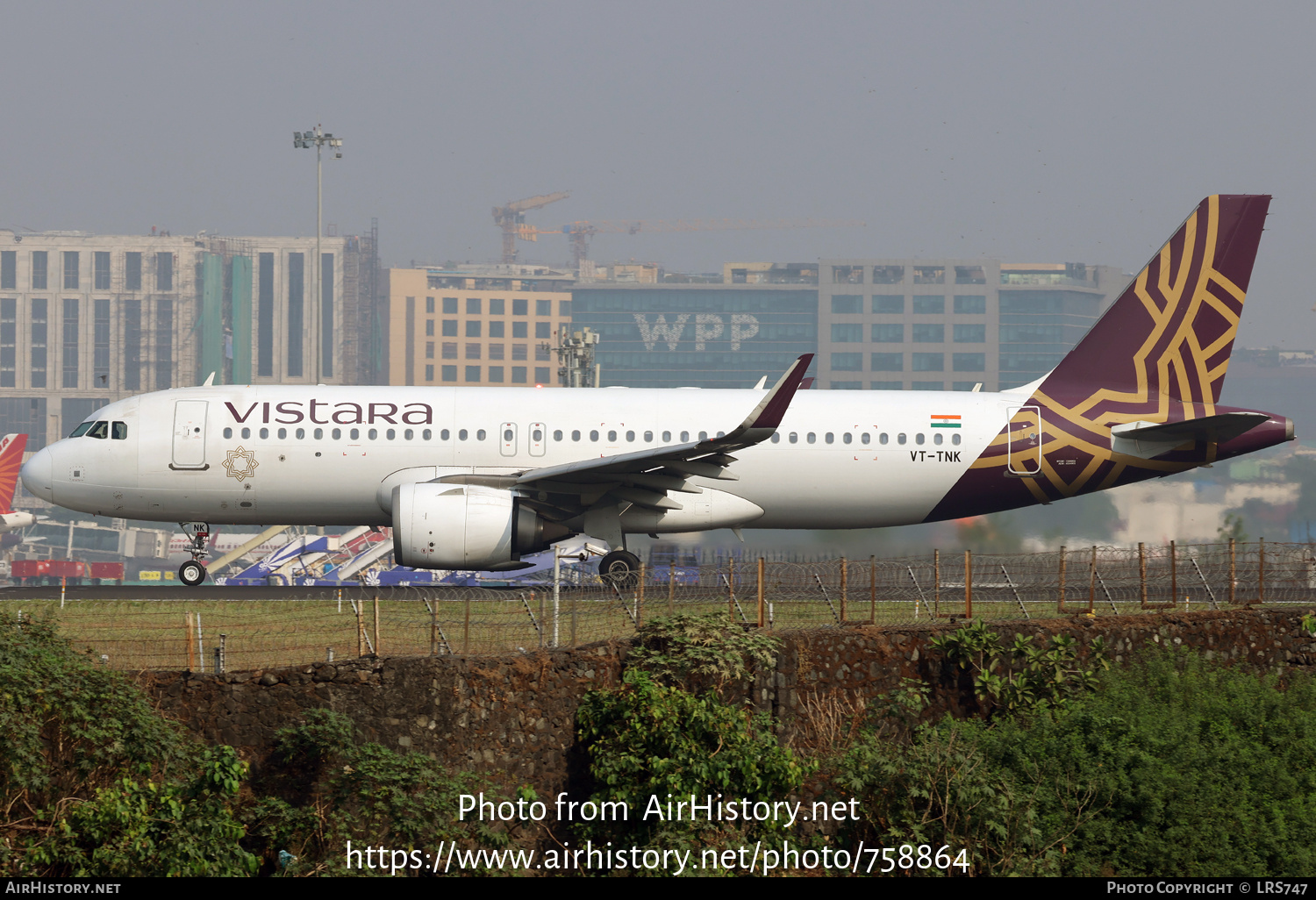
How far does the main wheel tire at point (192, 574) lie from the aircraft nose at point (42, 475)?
3.10 metres

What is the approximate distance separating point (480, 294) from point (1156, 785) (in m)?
186

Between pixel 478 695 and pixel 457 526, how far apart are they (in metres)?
8.58

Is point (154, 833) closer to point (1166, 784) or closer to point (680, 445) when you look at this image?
point (1166, 784)

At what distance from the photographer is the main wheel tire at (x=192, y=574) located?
2659 cm

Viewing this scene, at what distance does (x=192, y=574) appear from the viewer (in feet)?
87.6

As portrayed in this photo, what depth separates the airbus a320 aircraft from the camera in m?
26.0

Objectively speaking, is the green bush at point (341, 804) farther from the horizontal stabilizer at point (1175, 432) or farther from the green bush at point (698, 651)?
the horizontal stabilizer at point (1175, 432)

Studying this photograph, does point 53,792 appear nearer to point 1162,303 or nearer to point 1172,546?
point 1172,546

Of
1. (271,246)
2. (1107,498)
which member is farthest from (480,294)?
(1107,498)

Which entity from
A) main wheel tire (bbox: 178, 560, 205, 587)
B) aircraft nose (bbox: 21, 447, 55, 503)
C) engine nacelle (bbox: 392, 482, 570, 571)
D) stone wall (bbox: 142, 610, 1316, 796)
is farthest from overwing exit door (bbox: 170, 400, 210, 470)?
stone wall (bbox: 142, 610, 1316, 796)

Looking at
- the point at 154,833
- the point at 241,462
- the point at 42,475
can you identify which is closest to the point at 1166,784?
the point at 154,833

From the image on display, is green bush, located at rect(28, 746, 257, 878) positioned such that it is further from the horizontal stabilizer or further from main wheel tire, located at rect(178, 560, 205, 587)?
the horizontal stabilizer

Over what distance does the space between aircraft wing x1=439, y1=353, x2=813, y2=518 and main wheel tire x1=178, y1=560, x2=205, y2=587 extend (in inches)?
223
